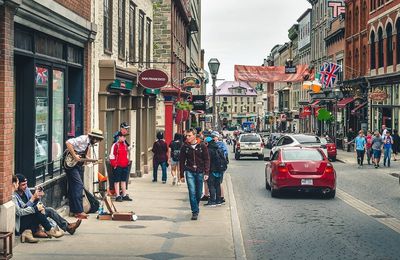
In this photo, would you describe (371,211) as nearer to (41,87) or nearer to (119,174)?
(119,174)

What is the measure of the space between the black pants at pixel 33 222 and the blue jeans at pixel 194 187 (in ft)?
12.6

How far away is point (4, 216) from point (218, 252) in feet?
10.1

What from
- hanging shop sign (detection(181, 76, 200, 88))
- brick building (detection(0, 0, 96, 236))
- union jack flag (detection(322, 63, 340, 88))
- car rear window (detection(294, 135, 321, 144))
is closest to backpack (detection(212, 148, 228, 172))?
brick building (detection(0, 0, 96, 236))

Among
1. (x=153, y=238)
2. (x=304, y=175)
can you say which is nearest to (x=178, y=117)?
(x=304, y=175)

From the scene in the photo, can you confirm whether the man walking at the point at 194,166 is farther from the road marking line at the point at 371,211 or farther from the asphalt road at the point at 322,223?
the road marking line at the point at 371,211

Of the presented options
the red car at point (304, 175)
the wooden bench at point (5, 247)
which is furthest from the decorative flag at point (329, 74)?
the wooden bench at point (5, 247)

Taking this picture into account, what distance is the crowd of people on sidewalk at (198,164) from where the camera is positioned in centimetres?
1474

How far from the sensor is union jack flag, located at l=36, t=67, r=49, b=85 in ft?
43.5

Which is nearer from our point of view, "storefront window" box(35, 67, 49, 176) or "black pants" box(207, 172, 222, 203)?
"storefront window" box(35, 67, 49, 176)

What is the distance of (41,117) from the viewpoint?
13.6 metres

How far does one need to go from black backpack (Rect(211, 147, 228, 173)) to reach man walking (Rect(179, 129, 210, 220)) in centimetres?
218

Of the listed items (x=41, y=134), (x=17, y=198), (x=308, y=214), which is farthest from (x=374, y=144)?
(x=17, y=198)

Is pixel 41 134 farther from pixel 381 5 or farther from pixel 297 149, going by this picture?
pixel 381 5

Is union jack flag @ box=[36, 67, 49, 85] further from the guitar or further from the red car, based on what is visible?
the red car
